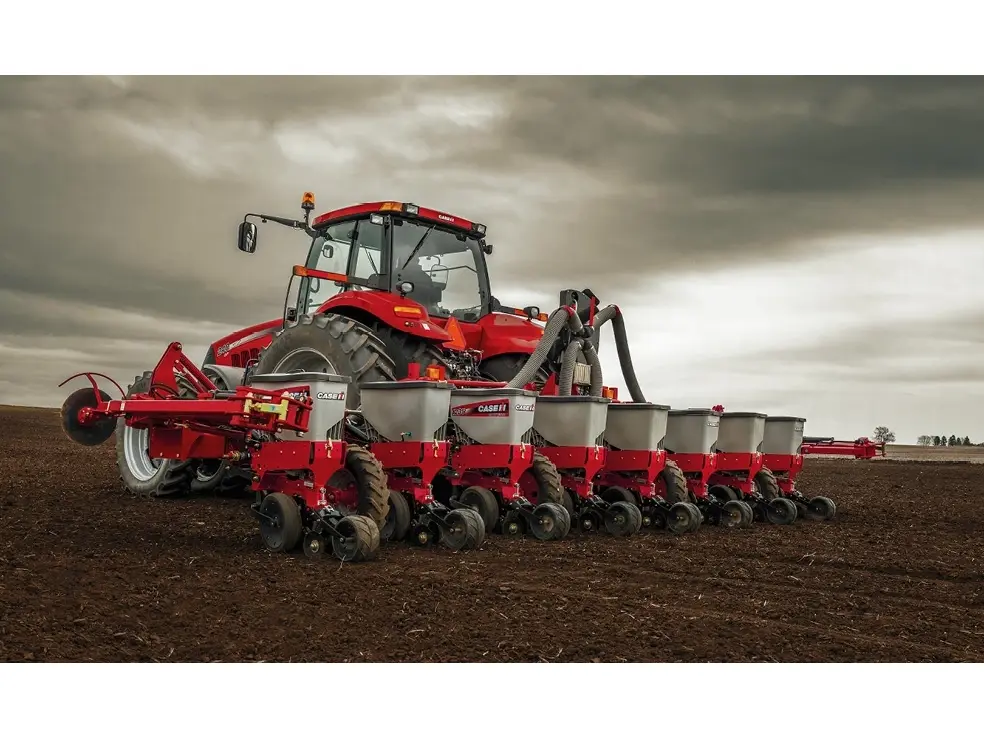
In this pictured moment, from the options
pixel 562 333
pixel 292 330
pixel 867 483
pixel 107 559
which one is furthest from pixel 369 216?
pixel 867 483

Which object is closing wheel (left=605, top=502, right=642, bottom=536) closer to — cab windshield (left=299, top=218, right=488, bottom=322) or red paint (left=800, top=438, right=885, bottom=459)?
cab windshield (left=299, top=218, right=488, bottom=322)

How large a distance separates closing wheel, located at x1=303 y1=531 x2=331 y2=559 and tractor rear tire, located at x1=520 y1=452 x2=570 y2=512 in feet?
7.15

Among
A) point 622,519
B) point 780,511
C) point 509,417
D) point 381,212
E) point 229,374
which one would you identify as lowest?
point 622,519

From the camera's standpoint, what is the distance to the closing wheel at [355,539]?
587cm

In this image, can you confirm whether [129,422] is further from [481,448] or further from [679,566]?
[679,566]

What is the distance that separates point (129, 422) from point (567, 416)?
3641 mm

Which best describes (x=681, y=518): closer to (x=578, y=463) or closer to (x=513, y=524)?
(x=578, y=463)

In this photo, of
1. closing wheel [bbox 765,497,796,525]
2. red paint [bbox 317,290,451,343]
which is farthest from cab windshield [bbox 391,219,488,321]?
closing wheel [bbox 765,497,796,525]

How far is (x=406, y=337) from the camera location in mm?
8000

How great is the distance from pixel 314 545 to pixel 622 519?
115 inches

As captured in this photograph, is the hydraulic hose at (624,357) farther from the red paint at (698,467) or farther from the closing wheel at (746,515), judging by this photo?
the closing wheel at (746,515)

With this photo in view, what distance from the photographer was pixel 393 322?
7809mm

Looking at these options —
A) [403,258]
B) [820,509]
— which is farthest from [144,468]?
[820,509]
